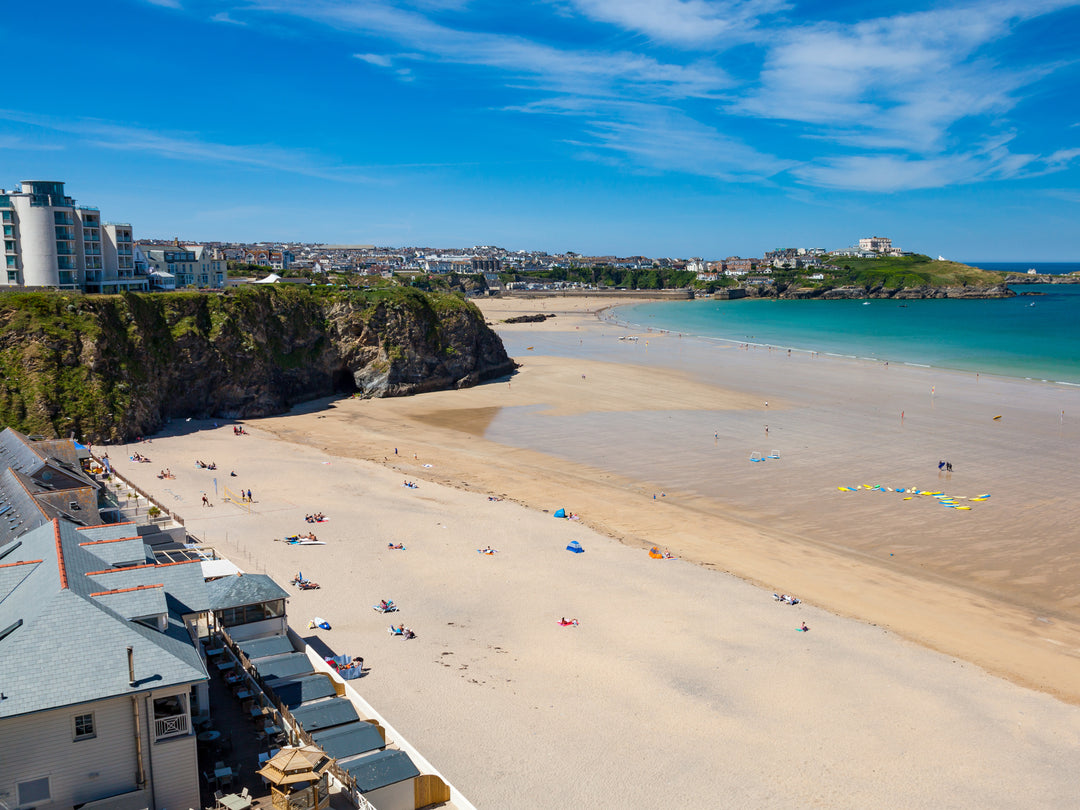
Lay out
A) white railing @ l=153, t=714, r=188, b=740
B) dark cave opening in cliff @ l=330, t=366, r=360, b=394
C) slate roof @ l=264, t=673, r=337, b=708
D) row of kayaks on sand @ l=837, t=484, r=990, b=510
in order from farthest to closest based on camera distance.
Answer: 1. dark cave opening in cliff @ l=330, t=366, r=360, b=394
2. row of kayaks on sand @ l=837, t=484, r=990, b=510
3. slate roof @ l=264, t=673, r=337, b=708
4. white railing @ l=153, t=714, r=188, b=740

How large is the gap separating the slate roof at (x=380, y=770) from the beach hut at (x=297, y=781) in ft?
2.20

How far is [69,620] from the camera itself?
11.2 meters

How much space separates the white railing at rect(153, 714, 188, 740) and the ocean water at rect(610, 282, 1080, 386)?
68.6 metres

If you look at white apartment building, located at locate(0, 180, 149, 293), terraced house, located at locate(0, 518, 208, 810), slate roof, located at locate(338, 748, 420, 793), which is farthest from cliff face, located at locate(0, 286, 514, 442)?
slate roof, located at locate(338, 748, 420, 793)

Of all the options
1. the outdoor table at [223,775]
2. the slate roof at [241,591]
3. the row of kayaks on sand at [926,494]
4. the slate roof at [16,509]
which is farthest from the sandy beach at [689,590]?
the slate roof at [16,509]

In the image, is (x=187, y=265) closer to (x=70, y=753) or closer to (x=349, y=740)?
(x=349, y=740)

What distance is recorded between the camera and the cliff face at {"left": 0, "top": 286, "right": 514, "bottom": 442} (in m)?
37.4

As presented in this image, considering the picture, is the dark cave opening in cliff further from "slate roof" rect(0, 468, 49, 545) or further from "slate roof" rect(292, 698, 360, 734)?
Answer: "slate roof" rect(292, 698, 360, 734)

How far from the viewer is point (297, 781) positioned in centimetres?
1113

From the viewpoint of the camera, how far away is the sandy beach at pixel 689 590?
1411cm

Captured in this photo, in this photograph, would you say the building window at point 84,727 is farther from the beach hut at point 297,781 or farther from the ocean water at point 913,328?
the ocean water at point 913,328

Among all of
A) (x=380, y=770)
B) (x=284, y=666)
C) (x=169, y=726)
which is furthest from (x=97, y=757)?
(x=284, y=666)

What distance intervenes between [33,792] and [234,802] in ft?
8.83

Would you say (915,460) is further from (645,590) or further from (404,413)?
(404,413)
